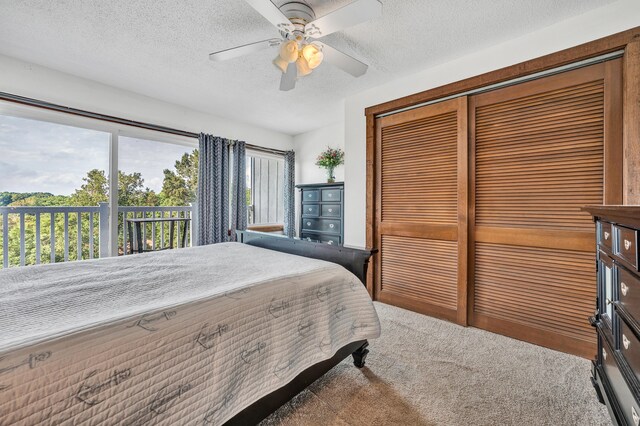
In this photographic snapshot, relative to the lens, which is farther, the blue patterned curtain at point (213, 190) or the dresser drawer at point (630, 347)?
the blue patterned curtain at point (213, 190)

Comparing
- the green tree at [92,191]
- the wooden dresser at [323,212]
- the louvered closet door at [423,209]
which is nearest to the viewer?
the louvered closet door at [423,209]

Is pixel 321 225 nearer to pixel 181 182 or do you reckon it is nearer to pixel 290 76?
pixel 181 182

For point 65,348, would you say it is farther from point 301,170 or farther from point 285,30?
point 301,170

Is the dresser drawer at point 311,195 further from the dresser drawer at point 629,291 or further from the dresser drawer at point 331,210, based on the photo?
the dresser drawer at point 629,291

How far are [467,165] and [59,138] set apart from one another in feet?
13.6

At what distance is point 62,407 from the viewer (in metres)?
0.67

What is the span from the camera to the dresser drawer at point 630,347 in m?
0.99

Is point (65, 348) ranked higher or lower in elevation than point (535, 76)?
lower

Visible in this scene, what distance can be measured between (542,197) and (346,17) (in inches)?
75.3

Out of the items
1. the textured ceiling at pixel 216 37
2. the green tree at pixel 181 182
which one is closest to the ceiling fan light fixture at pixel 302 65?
the textured ceiling at pixel 216 37

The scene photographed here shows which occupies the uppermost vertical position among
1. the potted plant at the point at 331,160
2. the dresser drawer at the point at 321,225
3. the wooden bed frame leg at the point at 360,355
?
the potted plant at the point at 331,160

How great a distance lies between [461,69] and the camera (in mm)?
2461

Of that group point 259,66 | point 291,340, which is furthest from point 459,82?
point 291,340

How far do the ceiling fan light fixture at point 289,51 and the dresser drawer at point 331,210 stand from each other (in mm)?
2186
